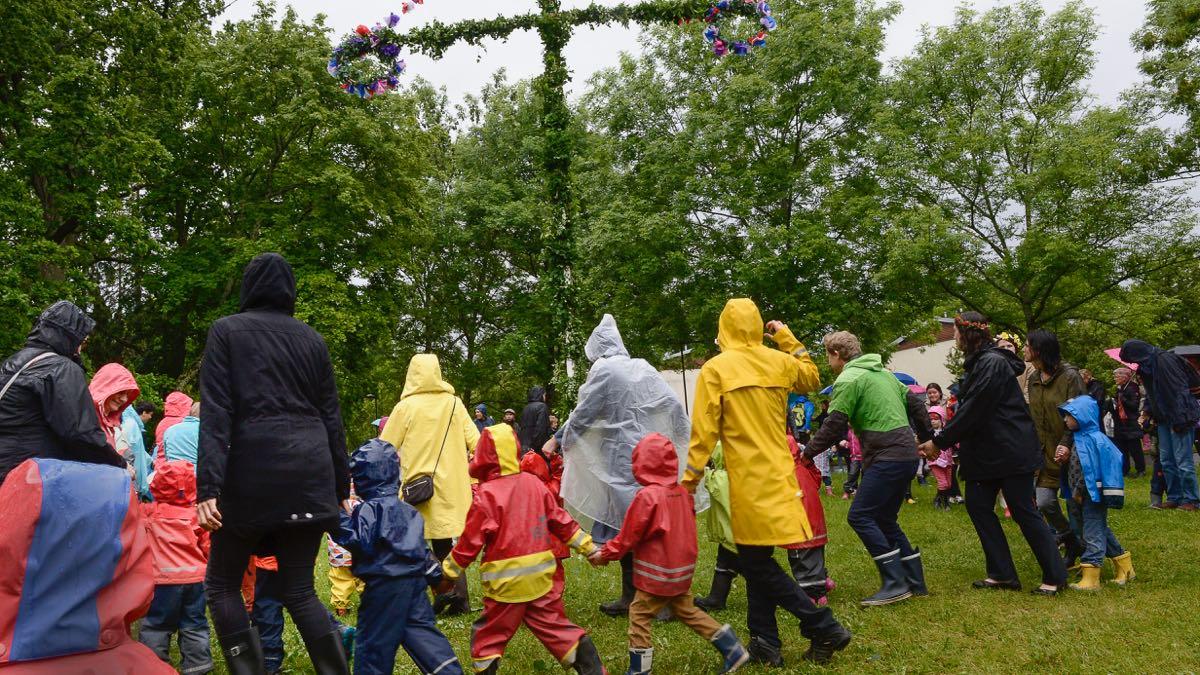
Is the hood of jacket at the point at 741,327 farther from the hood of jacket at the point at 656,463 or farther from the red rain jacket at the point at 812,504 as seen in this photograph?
the red rain jacket at the point at 812,504

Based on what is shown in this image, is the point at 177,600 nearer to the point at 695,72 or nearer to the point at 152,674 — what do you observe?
the point at 152,674

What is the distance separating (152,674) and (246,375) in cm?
175

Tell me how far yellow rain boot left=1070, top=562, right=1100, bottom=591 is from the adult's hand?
20.2 feet

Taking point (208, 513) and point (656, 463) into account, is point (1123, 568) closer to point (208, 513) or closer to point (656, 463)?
point (656, 463)

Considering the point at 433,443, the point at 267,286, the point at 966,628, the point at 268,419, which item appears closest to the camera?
the point at 268,419

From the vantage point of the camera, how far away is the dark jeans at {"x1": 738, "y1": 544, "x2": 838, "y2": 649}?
497cm

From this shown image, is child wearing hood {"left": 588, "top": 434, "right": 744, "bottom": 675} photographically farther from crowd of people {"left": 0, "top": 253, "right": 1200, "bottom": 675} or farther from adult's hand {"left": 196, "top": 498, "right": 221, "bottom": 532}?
adult's hand {"left": 196, "top": 498, "right": 221, "bottom": 532}

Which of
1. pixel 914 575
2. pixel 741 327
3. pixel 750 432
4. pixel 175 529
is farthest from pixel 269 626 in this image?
pixel 914 575

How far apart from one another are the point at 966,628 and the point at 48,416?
18.5 feet

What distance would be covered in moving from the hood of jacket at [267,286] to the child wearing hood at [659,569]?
2.18 m

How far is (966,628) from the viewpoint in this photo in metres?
5.69

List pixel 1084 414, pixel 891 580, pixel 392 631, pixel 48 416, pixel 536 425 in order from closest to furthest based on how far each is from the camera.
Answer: pixel 392 631
pixel 48 416
pixel 891 580
pixel 1084 414
pixel 536 425

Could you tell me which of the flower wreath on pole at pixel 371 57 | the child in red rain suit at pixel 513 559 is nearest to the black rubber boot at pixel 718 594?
the child in red rain suit at pixel 513 559

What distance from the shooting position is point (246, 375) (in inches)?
159
